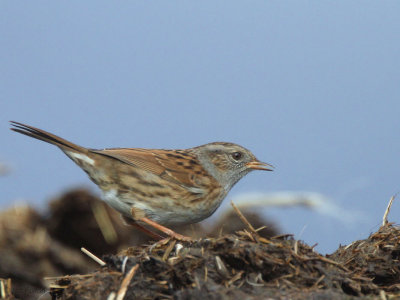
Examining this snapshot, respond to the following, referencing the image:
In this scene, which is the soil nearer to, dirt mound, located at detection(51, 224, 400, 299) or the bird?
dirt mound, located at detection(51, 224, 400, 299)

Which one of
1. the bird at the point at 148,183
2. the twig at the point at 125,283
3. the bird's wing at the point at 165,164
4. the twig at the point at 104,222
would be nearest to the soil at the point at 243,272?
the twig at the point at 125,283

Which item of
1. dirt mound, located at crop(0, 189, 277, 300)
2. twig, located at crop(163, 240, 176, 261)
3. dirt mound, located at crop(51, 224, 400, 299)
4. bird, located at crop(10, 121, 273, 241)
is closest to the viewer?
dirt mound, located at crop(51, 224, 400, 299)

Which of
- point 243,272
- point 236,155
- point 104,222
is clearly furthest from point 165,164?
point 243,272

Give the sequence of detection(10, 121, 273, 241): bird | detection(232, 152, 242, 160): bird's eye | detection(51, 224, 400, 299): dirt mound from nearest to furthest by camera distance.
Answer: detection(51, 224, 400, 299): dirt mound → detection(10, 121, 273, 241): bird → detection(232, 152, 242, 160): bird's eye

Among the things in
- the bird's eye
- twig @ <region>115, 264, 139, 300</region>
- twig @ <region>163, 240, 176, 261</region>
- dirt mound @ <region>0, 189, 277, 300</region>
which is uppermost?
the bird's eye

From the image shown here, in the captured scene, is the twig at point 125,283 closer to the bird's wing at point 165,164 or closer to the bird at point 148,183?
the bird at point 148,183

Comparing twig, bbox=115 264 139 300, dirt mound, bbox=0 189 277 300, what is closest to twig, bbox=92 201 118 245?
dirt mound, bbox=0 189 277 300

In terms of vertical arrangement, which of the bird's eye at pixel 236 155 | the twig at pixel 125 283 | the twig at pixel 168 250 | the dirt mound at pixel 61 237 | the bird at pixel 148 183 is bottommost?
the dirt mound at pixel 61 237

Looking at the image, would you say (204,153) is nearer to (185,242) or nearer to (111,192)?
(111,192)
